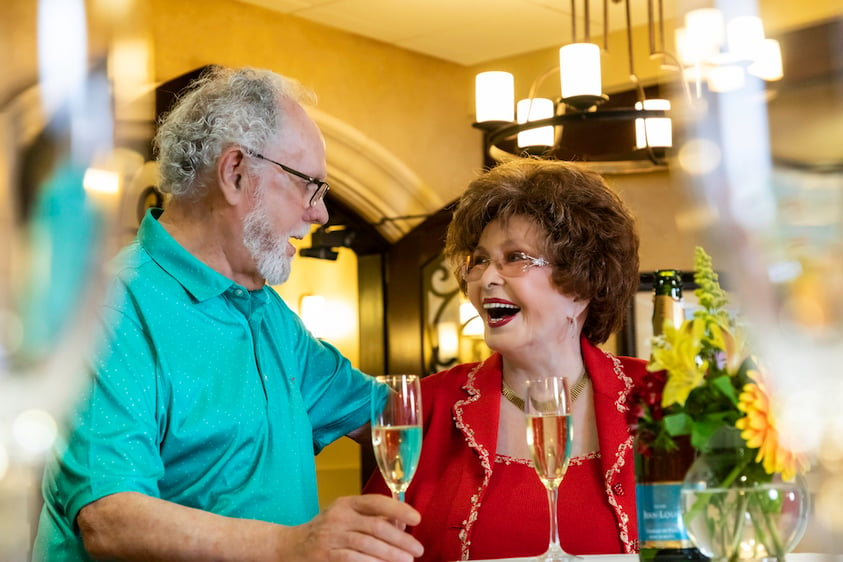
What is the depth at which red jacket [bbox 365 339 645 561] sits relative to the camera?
181 centimetres

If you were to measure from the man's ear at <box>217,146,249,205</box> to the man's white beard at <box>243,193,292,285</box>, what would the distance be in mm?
43

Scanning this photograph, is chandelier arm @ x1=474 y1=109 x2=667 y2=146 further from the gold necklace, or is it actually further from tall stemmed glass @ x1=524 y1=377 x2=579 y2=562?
tall stemmed glass @ x1=524 y1=377 x2=579 y2=562

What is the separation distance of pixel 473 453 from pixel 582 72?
1.78 metres

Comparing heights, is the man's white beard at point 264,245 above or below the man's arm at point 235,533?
above

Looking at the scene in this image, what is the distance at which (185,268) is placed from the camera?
177 centimetres

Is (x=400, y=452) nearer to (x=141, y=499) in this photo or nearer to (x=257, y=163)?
(x=141, y=499)

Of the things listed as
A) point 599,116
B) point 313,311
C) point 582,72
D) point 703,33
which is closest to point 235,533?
point 599,116

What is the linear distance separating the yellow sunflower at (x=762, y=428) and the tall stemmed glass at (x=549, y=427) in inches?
9.5

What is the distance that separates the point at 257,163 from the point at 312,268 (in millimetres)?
5240

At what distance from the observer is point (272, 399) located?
5.91ft

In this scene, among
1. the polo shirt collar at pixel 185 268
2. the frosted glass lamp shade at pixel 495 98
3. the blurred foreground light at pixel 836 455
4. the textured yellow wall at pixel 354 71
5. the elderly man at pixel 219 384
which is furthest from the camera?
the textured yellow wall at pixel 354 71

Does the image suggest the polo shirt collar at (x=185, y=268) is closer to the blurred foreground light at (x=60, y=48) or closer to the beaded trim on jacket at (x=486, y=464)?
the blurred foreground light at (x=60, y=48)

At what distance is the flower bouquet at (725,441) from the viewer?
1155 mm

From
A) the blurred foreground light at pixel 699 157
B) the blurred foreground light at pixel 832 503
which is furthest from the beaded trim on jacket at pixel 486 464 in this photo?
the blurred foreground light at pixel 699 157
